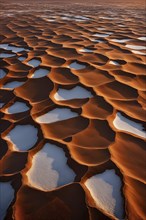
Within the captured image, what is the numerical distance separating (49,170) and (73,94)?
1.16 metres

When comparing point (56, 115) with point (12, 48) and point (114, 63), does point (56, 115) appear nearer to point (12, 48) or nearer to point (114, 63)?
point (114, 63)

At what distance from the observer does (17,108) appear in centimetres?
255

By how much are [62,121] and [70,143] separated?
1.17 feet

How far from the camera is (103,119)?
2.28m

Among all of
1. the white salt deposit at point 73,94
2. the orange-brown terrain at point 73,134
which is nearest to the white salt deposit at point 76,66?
the orange-brown terrain at point 73,134

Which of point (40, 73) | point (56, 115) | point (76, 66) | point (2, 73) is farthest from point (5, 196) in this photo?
point (76, 66)

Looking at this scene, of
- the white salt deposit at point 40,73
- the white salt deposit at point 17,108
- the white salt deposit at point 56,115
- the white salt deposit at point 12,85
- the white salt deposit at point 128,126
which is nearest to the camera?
the white salt deposit at point 128,126

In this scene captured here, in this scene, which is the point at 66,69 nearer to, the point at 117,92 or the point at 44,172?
the point at 117,92

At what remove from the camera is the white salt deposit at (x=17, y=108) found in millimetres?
2495

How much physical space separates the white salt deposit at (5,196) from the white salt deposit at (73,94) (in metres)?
1.24

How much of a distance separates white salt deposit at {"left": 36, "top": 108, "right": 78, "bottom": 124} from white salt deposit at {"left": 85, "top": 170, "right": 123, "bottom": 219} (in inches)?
30.8

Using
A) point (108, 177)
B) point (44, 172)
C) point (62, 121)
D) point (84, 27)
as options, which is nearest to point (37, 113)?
point (62, 121)

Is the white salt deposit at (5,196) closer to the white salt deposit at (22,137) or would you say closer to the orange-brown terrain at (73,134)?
the orange-brown terrain at (73,134)

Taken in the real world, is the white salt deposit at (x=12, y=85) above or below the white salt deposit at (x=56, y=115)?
below
